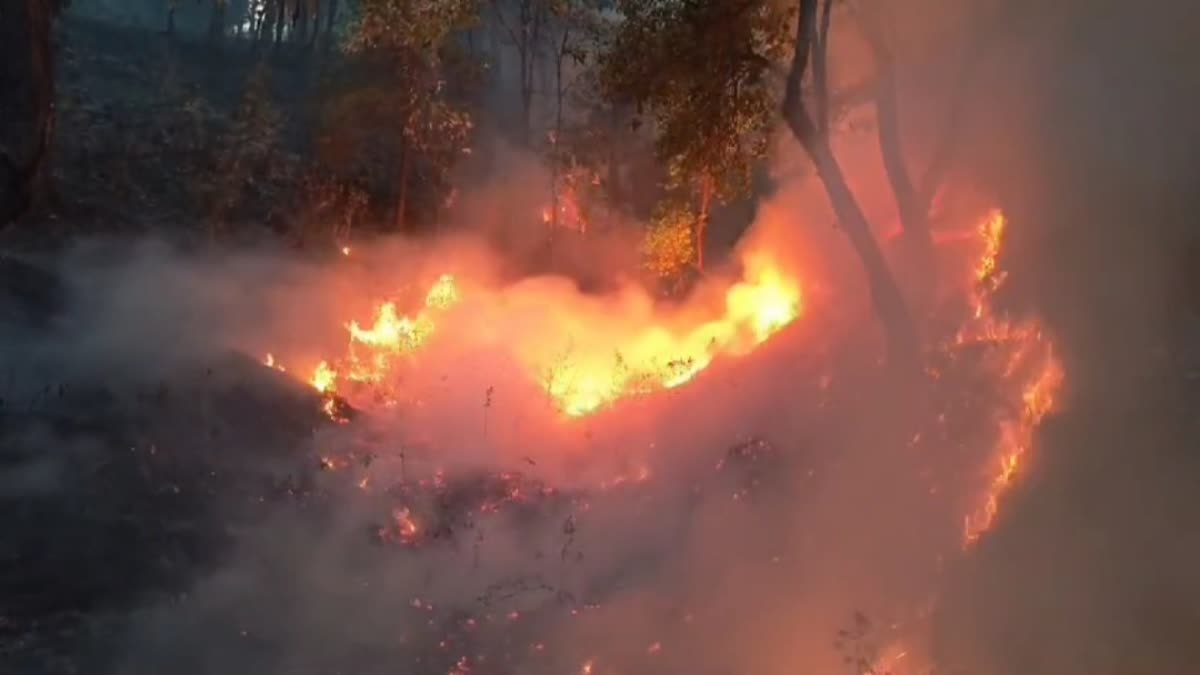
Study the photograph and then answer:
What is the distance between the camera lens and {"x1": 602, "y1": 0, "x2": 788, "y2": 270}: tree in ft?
40.1

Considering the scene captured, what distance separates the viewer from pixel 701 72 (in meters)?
12.3

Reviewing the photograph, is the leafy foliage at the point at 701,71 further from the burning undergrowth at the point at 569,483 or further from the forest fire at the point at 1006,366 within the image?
the forest fire at the point at 1006,366

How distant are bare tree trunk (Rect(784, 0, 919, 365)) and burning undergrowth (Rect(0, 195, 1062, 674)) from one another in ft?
1.57

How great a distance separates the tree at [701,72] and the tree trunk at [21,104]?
21.5 ft

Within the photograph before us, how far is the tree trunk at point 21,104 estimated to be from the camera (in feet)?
29.4

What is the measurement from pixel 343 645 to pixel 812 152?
7493 mm

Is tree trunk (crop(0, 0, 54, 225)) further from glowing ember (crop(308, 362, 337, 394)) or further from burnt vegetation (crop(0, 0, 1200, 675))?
glowing ember (crop(308, 362, 337, 394))

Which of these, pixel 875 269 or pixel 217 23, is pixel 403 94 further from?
pixel 217 23

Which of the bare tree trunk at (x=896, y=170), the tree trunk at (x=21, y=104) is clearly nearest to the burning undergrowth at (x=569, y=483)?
the bare tree trunk at (x=896, y=170)

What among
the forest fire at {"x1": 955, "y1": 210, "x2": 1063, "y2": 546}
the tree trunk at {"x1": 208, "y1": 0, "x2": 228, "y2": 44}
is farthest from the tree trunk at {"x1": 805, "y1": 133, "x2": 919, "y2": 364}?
the tree trunk at {"x1": 208, "y1": 0, "x2": 228, "y2": 44}

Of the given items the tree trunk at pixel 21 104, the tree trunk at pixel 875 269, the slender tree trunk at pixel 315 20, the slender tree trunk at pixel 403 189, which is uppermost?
the slender tree trunk at pixel 315 20

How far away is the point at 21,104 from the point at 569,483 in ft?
21.6

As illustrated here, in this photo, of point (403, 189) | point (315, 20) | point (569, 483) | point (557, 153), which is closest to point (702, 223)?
point (557, 153)

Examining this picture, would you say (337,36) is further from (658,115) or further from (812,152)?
(812,152)
